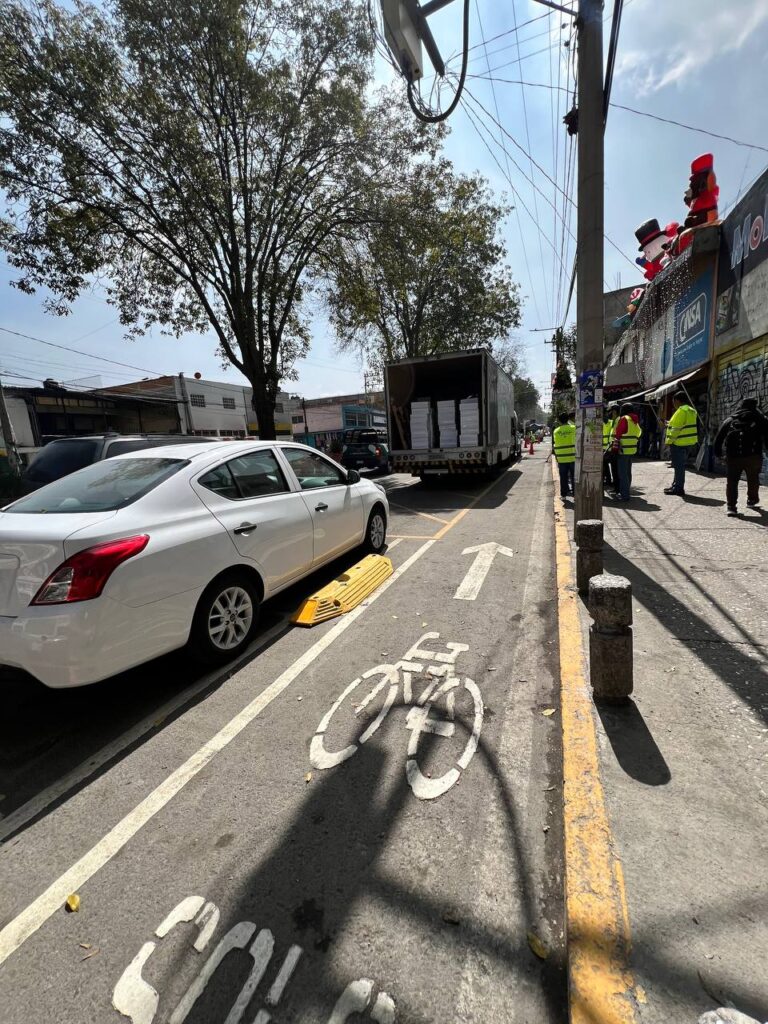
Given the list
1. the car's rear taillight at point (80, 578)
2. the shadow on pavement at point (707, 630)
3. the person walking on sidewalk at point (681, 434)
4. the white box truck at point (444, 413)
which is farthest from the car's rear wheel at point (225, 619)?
the white box truck at point (444, 413)

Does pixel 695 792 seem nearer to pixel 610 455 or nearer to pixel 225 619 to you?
pixel 225 619

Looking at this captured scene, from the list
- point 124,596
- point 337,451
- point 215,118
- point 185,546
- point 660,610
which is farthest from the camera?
point 337,451

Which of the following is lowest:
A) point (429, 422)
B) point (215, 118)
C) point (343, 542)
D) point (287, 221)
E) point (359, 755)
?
point (359, 755)

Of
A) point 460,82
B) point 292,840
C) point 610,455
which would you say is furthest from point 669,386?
point 292,840

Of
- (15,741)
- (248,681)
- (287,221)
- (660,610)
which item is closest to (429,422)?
(287,221)

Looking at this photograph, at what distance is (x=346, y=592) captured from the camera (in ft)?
15.9

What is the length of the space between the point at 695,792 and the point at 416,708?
4.79 feet

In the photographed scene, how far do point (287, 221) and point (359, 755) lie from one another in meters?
15.4

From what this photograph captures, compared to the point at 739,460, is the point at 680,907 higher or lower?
lower

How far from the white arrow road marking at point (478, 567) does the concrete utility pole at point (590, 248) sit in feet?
3.91

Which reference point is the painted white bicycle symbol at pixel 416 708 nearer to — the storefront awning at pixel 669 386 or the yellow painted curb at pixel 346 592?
the yellow painted curb at pixel 346 592

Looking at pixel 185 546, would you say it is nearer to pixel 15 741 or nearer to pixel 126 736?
pixel 126 736

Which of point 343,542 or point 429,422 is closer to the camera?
point 343,542

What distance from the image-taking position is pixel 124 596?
2.75 metres
